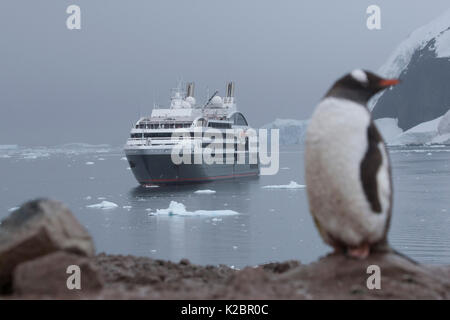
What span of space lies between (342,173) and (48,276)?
2740 mm

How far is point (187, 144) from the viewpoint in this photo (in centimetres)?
4884

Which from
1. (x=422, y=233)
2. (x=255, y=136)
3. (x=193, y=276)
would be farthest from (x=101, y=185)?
(x=193, y=276)

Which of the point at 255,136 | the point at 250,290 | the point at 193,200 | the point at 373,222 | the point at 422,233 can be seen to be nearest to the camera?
the point at 250,290

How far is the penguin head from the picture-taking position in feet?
19.5

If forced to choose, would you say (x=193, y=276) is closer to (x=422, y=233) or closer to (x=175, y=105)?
(x=422, y=233)

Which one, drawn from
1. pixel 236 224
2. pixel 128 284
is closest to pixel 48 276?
pixel 128 284

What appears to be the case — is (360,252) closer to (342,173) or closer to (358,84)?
(342,173)

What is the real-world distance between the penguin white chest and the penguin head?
124 mm

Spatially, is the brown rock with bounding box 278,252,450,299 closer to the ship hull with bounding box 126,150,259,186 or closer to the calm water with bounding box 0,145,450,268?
the calm water with bounding box 0,145,450,268

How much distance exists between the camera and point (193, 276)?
7.17m

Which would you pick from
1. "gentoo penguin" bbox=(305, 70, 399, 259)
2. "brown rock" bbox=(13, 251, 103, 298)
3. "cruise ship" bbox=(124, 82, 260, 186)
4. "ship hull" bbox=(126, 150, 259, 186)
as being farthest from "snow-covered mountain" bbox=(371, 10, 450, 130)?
"brown rock" bbox=(13, 251, 103, 298)

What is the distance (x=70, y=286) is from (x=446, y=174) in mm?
59750

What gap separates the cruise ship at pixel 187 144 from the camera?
48531 millimetres

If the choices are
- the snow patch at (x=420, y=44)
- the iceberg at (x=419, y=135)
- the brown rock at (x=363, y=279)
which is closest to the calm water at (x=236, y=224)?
the brown rock at (x=363, y=279)
